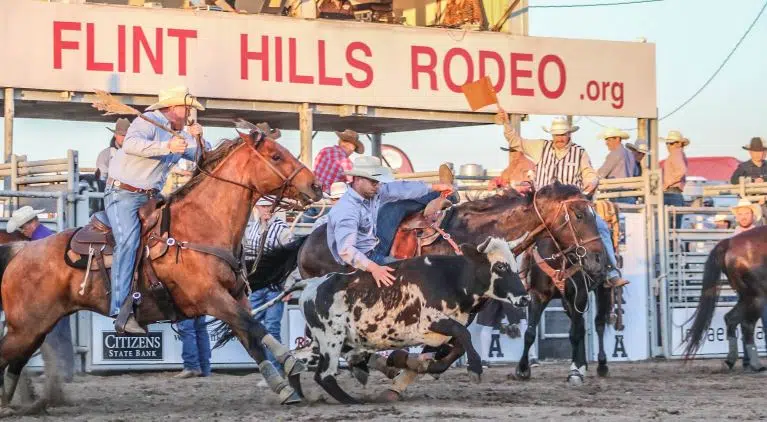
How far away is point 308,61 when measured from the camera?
18.8 m

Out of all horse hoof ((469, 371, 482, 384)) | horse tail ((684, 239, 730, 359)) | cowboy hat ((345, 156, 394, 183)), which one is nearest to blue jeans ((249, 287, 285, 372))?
cowboy hat ((345, 156, 394, 183))

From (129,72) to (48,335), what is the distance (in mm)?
7400

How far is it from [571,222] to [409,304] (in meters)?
2.58

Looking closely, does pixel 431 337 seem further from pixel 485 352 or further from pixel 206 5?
pixel 206 5

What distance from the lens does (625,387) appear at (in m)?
12.1

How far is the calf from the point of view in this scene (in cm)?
988

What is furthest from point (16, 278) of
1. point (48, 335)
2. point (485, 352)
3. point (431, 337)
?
point (485, 352)

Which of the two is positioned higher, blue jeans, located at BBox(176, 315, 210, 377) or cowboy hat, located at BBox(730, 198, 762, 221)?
cowboy hat, located at BBox(730, 198, 762, 221)

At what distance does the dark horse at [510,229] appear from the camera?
1180 centimetres

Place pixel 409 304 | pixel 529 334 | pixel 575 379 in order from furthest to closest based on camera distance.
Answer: pixel 529 334
pixel 575 379
pixel 409 304

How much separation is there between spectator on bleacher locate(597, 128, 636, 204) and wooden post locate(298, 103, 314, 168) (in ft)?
12.3

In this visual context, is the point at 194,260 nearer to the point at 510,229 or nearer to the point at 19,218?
the point at 510,229

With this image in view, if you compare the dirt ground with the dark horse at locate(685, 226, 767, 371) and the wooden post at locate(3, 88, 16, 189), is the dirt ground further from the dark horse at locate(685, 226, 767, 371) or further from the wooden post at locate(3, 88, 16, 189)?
Answer: the wooden post at locate(3, 88, 16, 189)

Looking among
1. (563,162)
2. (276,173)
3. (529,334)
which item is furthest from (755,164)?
(276,173)
